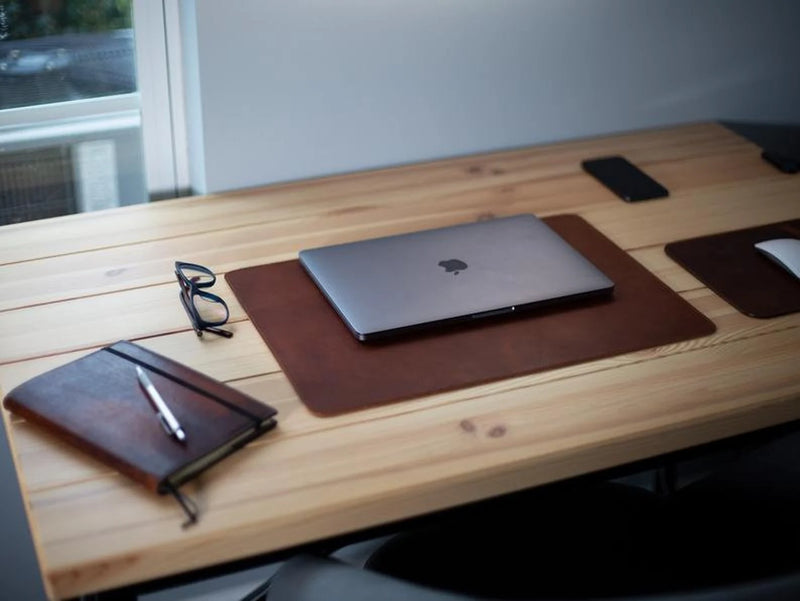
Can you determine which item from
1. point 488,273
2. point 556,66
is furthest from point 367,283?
point 556,66

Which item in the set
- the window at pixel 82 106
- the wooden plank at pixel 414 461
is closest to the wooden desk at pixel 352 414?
the wooden plank at pixel 414 461

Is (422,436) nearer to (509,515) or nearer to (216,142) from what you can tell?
(509,515)

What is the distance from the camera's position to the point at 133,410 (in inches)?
43.3

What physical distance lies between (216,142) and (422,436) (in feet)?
2.15

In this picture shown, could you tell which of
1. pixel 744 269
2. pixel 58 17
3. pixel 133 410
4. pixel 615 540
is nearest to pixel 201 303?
pixel 133 410

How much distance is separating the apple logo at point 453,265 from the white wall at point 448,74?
369 mm

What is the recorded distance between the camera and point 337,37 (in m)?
1.58

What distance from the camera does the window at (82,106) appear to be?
149 centimetres

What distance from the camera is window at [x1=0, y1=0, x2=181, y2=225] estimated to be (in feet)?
4.90

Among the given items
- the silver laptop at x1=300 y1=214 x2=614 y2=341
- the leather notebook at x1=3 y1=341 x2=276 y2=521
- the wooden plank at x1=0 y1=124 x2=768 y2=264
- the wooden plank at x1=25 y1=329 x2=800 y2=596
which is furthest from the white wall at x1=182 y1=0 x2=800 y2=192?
the wooden plank at x1=25 y1=329 x2=800 y2=596

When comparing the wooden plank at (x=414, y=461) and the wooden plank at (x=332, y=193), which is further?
the wooden plank at (x=332, y=193)

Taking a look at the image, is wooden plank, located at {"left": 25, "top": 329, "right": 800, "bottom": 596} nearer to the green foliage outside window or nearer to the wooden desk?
the wooden desk

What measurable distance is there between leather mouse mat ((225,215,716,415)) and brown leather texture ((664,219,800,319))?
7 centimetres

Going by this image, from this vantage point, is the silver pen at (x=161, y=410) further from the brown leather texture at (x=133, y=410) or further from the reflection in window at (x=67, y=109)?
the reflection in window at (x=67, y=109)
